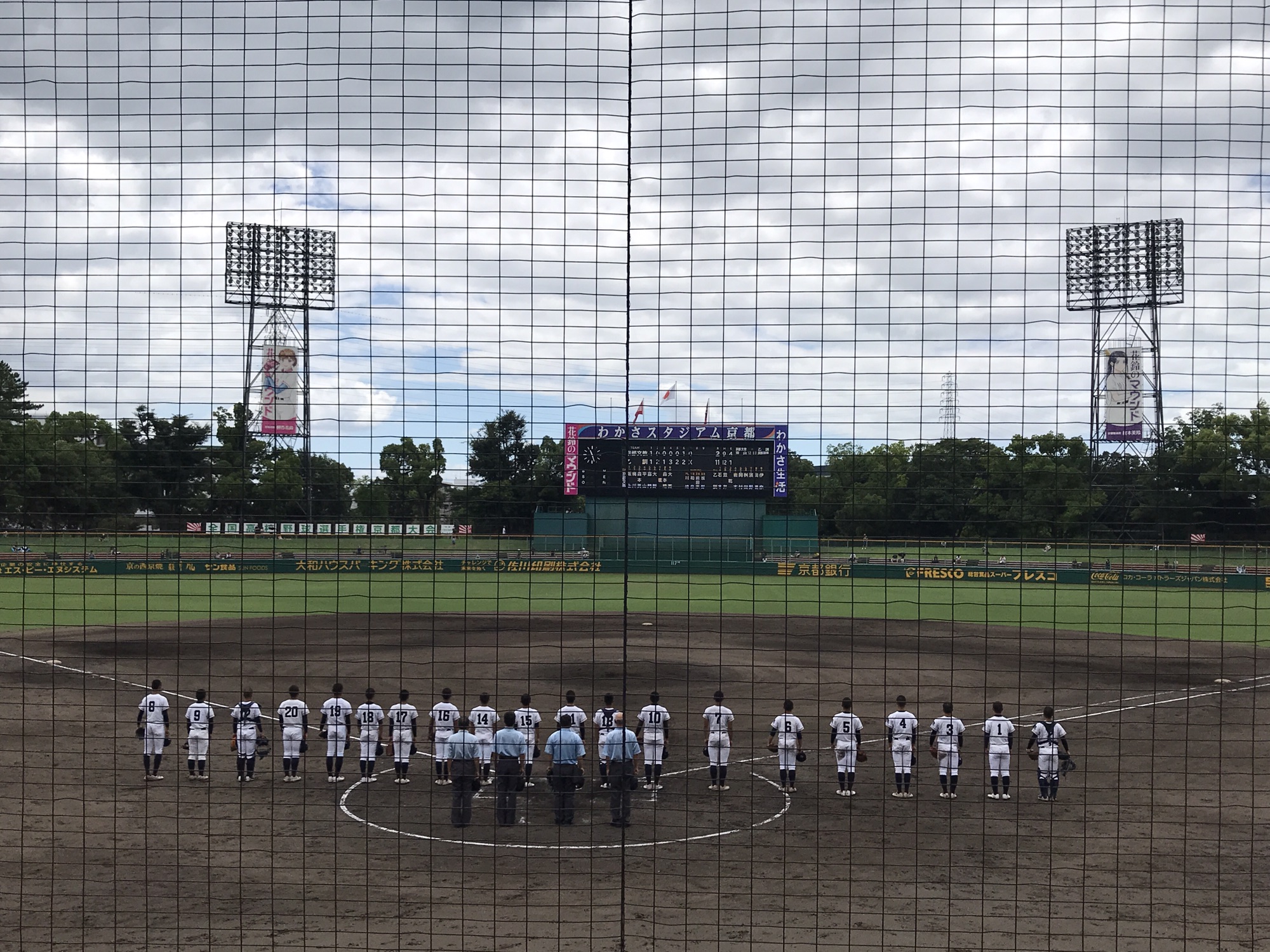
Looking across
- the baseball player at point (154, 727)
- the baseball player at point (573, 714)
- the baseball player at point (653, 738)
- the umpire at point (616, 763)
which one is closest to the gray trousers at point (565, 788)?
the umpire at point (616, 763)

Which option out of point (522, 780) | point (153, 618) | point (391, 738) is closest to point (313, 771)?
point (391, 738)

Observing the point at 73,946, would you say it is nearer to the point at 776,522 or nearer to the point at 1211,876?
the point at 1211,876

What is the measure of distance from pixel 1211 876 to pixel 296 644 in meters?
19.2

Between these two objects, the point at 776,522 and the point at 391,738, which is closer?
the point at 391,738

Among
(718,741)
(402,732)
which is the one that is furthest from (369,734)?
(718,741)

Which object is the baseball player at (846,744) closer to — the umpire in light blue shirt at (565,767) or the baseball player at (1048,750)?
the baseball player at (1048,750)

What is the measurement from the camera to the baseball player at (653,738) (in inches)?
440

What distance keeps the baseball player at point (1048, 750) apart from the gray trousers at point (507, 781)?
6042mm

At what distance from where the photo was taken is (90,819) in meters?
10.9

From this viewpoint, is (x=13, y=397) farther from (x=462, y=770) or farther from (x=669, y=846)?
(x=669, y=846)

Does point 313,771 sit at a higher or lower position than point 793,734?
lower

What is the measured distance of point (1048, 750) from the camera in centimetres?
1190

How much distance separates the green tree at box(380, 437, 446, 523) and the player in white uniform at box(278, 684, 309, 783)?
618 cm

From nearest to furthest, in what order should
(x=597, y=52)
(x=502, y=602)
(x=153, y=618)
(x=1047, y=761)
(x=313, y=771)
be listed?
1. (x=597, y=52)
2. (x=1047, y=761)
3. (x=313, y=771)
4. (x=153, y=618)
5. (x=502, y=602)
